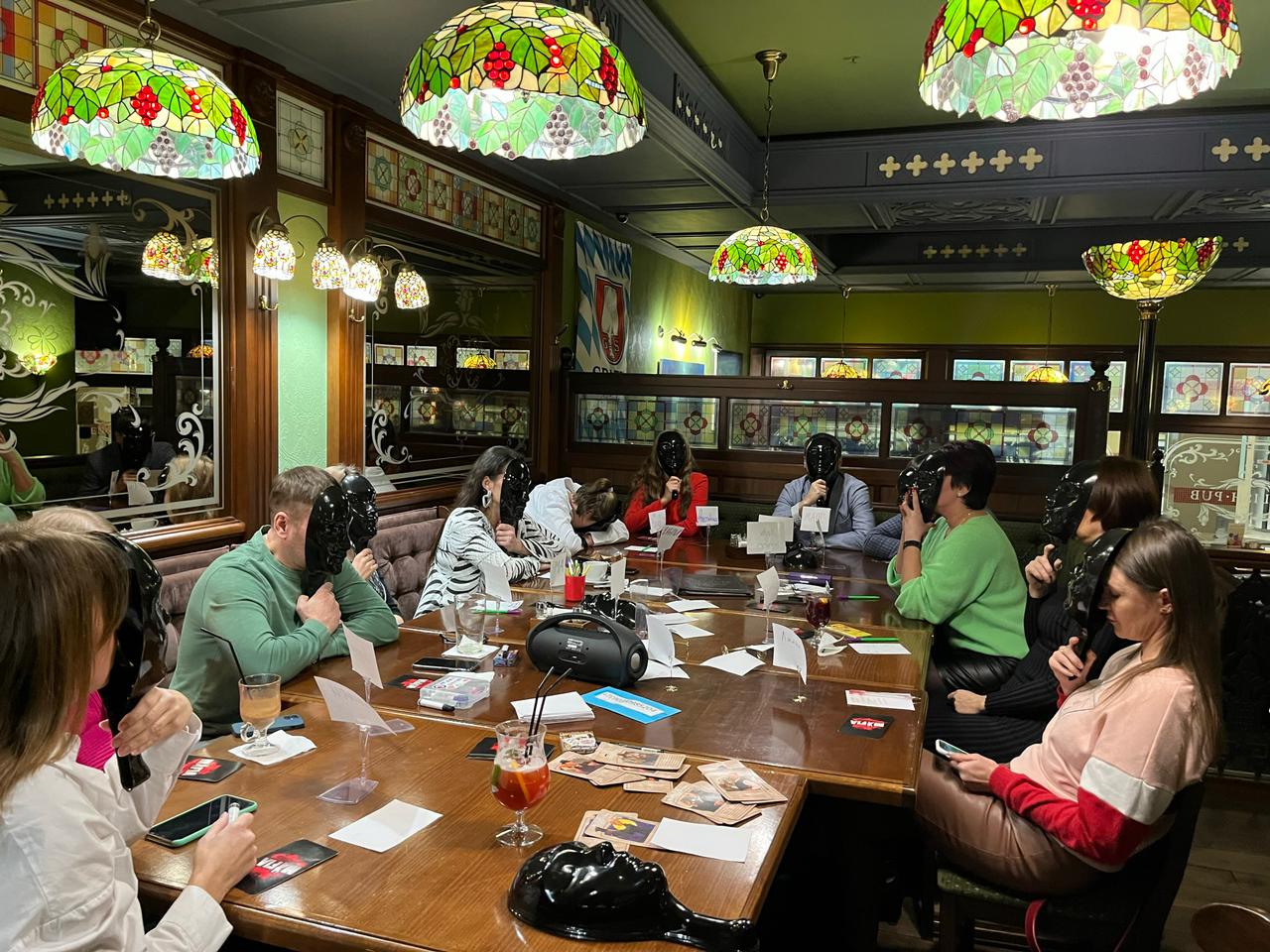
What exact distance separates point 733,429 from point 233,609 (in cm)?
425

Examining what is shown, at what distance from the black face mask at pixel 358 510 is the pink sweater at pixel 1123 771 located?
1827 millimetres

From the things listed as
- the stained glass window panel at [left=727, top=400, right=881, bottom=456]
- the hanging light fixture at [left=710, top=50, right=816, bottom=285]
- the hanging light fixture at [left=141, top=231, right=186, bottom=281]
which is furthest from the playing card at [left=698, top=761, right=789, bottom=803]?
the stained glass window panel at [left=727, top=400, right=881, bottom=456]

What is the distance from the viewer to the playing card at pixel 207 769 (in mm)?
1740

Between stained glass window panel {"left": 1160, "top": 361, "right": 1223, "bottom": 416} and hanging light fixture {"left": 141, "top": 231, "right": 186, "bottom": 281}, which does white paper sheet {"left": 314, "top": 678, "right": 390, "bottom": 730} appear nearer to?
hanging light fixture {"left": 141, "top": 231, "right": 186, "bottom": 281}

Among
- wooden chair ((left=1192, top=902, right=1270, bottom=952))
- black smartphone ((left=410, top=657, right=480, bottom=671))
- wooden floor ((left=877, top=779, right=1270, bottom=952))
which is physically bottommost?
wooden floor ((left=877, top=779, right=1270, bottom=952))

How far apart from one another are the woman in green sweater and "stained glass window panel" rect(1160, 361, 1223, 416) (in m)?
8.37

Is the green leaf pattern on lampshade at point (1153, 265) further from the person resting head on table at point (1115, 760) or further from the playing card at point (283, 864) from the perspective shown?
the playing card at point (283, 864)

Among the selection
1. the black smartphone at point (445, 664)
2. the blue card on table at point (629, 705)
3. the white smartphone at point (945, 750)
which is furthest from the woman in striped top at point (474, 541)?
the white smartphone at point (945, 750)

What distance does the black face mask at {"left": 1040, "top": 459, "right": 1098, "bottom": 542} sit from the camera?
306 centimetres

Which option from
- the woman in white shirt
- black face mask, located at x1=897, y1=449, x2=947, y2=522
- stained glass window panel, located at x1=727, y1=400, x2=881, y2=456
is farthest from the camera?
stained glass window panel, located at x1=727, y1=400, x2=881, y2=456

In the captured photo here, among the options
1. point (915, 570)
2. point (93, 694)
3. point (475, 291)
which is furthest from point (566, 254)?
point (93, 694)

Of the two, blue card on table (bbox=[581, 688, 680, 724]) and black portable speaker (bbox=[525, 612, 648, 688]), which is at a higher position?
black portable speaker (bbox=[525, 612, 648, 688])

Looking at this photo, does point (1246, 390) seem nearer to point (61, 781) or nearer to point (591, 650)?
point (591, 650)

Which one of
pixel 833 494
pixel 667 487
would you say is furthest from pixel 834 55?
pixel 667 487
